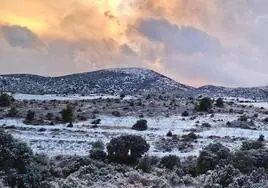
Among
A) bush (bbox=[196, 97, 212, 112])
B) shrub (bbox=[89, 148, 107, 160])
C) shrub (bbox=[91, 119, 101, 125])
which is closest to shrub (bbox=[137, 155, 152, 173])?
shrub (bbox=[89, 148, 107, 160])

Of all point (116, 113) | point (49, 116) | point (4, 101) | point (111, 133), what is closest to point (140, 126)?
point (111, 133)

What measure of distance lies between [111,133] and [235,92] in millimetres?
105856

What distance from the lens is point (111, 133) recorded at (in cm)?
6419

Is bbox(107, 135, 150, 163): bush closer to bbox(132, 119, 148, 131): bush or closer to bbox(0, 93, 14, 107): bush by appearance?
bbox(132, 119, 148, 131): bush

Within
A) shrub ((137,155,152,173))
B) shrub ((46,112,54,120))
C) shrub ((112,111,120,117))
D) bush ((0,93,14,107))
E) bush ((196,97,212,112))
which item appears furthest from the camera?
bush ((0,93,14,107))

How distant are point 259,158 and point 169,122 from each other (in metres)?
38.3

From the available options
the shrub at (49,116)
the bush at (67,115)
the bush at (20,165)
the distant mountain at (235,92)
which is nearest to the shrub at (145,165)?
the bush at (20,165)

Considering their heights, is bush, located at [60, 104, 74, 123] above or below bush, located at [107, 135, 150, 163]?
above

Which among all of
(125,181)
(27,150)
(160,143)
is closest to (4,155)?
(27,150)

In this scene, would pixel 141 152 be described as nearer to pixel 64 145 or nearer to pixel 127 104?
pixel 64 145

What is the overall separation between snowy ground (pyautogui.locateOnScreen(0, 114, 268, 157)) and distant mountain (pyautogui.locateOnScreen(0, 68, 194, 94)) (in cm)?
7289

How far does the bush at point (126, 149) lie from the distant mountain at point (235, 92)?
11190cm

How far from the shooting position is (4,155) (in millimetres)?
33438

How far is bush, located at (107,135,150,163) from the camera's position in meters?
41.5
